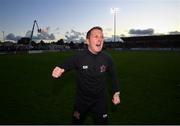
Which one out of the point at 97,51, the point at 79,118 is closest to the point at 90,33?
the point at 97,51

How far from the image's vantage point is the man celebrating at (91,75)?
190 inches

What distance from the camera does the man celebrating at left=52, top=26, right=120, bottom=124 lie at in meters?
4.84

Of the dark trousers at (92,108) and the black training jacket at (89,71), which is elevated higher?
the black training jacket at (89,71)

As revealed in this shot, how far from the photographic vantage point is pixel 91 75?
15.9 feet

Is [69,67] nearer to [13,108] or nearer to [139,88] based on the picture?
[13,108]

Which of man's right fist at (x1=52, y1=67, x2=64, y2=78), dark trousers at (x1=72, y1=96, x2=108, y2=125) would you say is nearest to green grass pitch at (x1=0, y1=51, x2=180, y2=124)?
dark trousers at (x1=72, y1=96, x2=108, y2=125)

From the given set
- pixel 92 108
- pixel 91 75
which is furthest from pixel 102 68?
pixel 92 108

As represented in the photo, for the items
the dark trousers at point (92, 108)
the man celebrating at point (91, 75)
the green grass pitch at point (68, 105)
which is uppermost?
the man celebrating at point (91, 75)

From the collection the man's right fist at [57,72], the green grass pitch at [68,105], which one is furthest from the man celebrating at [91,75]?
the green grass pitch at [68,105]

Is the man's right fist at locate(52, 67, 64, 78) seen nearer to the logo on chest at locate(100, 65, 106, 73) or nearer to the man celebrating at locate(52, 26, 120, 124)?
the man celebrating at locate(52, 26, 120, 124)

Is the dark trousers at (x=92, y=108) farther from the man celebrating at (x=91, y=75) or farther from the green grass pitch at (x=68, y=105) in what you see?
the green grass pitch at (x=68, y=105)

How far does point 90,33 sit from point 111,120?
3512 mm

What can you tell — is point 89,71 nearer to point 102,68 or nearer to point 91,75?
point 91,75

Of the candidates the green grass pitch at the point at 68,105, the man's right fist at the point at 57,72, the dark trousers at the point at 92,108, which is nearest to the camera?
the man's right fist at the point at 57,72
